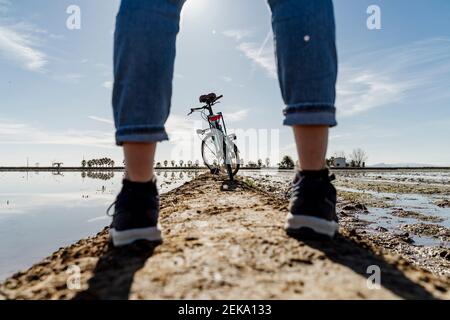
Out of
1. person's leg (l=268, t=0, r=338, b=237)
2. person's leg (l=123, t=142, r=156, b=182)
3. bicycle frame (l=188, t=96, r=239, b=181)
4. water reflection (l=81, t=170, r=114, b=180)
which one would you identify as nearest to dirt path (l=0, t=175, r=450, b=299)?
person's leg (l=268, t=0, r=338, b=237)

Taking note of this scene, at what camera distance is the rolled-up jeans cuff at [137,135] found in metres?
1.43

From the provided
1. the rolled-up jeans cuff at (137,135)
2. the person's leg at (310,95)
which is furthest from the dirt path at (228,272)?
the rolled-up jeans cuff at (137,135)

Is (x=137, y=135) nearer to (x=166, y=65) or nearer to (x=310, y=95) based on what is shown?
(x=166, y=65)

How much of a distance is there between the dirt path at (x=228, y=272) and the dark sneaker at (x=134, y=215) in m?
0.06

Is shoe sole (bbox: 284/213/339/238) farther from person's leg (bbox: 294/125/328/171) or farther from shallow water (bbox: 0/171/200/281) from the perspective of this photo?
shallow water (bbox: 0/171/200/281)

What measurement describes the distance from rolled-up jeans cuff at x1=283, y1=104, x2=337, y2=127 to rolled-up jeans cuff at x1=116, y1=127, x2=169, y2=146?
0.62 metres

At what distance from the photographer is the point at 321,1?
1.54 m

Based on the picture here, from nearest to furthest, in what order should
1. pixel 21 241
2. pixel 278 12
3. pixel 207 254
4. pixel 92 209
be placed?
pixel 207 254
pixel 278 12
pixel 21 241
pixel 92 209

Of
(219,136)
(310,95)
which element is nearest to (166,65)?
(310,95)

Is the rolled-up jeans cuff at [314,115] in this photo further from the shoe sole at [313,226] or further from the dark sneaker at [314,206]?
the shoe sole at [313,226]

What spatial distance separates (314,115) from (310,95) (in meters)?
0.10
